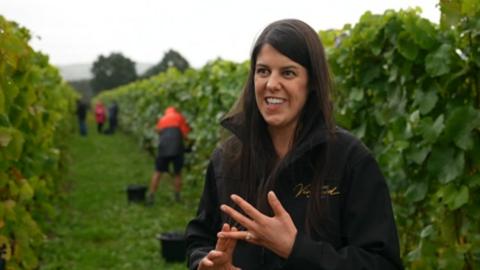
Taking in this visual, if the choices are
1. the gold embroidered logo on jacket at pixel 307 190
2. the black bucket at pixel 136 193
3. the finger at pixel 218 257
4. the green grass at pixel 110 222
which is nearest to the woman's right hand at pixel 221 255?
the finger at pixel 218 257

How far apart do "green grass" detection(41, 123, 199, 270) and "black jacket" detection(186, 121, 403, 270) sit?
14.4ft

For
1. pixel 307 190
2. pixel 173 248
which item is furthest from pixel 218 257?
pixel 173 248

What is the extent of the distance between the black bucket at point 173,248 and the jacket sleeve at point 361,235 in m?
4.50

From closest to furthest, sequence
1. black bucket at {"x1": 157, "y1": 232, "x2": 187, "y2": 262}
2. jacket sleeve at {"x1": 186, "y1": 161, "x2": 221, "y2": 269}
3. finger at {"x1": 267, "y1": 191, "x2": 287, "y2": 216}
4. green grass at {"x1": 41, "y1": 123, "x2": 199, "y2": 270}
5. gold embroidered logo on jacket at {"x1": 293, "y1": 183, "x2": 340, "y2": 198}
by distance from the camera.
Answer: finger at {"x1": 267, "y1": 191, "x2": 287, "y2": 216}, gold embroidered logo on jacket at {"x1": 293, "y1": 183, "x2": 340, "y2": 198}, jacket sleeve at {"x1": 186, "y1": 161, "x2": 221, "y2": 269}, black bucket at {"x1": 157, "y1": 232, "x2": 187, "y2": 262}, green grass at {"x1": 41, "y1": 123, "x2": 199, "y2": 270}

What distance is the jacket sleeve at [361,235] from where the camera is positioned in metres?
1.86

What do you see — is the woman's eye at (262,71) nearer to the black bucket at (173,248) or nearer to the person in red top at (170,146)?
the black bucket at (173,248)

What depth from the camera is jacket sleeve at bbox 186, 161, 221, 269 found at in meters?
2.22

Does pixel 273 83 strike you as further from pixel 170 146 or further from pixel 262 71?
pixel 170 146

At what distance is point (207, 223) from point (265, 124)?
37 cm

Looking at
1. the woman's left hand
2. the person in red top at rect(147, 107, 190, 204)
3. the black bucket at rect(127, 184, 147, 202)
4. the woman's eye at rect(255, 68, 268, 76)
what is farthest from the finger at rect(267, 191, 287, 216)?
the black bucket at rect(127, 184, 147, 202)

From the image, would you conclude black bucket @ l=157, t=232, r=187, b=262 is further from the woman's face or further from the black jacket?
the woman's face

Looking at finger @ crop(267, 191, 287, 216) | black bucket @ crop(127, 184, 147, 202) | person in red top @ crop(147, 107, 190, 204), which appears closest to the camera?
finger @ crop(267, 191, 287, 216)

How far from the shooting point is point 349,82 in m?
4.74

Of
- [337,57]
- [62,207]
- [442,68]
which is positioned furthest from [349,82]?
[62,207]
